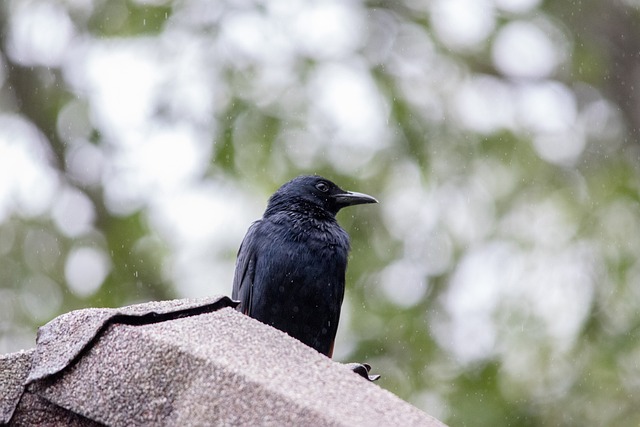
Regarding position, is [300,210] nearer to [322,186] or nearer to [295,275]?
[322,186]

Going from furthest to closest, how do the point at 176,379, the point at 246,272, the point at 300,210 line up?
the point at 300,210 < the point at 246,272 < the point at 176,379

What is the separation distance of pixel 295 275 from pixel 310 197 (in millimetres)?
725

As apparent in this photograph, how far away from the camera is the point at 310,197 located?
612cm

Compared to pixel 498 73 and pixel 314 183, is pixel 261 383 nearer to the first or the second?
pixel 314 183

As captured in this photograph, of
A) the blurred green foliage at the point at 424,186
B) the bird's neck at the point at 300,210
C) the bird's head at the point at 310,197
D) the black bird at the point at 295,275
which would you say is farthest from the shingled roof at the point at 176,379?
the blurred green foliage at the point at 424,186

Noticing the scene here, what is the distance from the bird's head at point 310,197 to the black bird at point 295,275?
0.15m

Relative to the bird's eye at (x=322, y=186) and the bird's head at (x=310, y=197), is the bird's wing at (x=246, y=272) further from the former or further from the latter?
the bird's eye at (x=322, y=186)

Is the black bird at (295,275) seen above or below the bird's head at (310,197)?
below

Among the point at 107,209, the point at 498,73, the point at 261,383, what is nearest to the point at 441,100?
the point at 498,73

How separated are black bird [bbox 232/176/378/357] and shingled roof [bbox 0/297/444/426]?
7.97 ft

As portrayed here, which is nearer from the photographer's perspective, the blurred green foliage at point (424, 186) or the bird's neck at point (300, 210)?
the bird's neck at point (300, 210)

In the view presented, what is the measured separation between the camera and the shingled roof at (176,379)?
255 cm

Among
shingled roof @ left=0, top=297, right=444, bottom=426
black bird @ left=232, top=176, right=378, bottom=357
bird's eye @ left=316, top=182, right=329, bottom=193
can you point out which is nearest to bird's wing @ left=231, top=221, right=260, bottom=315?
black bird @ left=232, top=176, right=378, bottom=357

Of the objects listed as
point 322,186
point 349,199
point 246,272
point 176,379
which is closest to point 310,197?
point 322,186
